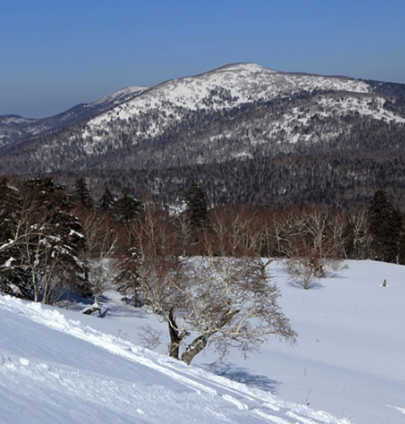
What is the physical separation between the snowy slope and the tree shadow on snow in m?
6.62

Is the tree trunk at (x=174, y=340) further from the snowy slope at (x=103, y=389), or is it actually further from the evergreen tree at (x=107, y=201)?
the evergreen tree at (x=107, y=201)

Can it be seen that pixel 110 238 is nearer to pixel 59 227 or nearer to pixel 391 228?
pixel 59 227

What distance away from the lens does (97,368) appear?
7043 millimetres

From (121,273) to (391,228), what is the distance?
1609 inches

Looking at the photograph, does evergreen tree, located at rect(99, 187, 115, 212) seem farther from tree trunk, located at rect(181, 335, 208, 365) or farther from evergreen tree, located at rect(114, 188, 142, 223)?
tree trunk, located at rect(181, 335, 208, 365)

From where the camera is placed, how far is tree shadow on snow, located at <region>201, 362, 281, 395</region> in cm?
1655

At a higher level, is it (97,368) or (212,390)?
(97,368)

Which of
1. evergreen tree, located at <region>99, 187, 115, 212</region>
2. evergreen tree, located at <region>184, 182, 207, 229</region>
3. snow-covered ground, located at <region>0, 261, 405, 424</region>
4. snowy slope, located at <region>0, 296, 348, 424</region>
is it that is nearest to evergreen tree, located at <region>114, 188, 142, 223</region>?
evergreen tree, located at <region>99, 187, 115, 212</region>

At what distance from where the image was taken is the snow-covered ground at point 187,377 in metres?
5.20

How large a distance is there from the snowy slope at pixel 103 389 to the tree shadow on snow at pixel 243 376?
6.62 metres

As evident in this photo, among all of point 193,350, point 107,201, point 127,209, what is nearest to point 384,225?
point 127,209

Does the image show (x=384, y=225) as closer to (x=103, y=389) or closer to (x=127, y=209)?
(x=127, y=209)

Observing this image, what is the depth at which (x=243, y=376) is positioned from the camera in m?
17.9

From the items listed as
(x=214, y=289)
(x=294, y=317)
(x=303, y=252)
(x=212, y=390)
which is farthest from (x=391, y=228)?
(x=212, y=390)
